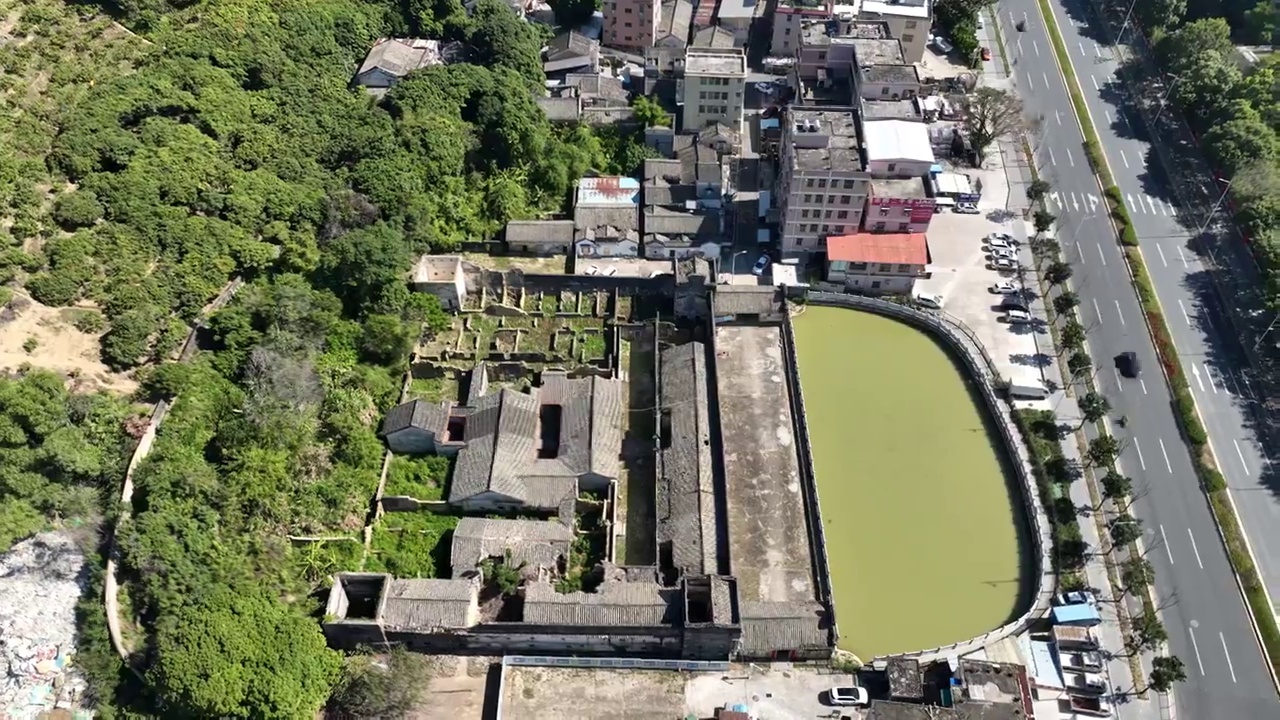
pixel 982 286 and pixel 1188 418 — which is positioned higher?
pixel 982 286

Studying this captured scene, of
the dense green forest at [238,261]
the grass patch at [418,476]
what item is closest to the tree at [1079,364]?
the dense green forest at [238,261]

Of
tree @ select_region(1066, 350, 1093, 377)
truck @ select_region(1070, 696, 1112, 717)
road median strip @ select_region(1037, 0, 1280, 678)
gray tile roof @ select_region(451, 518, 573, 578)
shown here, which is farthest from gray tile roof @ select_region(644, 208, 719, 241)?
truck @ select_region(1070, 696, 1112, 717)

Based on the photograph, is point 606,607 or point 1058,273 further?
point 1058,273

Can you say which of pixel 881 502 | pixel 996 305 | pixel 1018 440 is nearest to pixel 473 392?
pixel 881 502

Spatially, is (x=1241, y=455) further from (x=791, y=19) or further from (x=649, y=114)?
(x=791, y=19)

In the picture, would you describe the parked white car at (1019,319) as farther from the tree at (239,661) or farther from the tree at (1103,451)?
the tree at (239,661)

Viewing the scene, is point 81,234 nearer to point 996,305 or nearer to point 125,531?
point 125,531

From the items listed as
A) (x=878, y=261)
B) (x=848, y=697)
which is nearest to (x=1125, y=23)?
(x=878, y=261)
